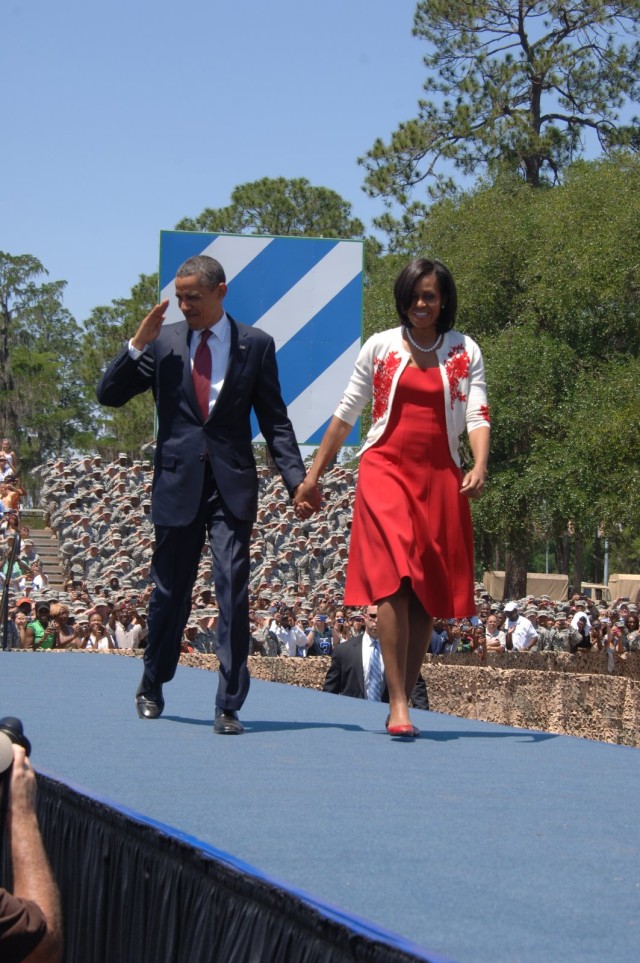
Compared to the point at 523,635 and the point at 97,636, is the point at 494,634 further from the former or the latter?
the point at 97,636

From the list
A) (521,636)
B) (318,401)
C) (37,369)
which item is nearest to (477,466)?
(318,401)

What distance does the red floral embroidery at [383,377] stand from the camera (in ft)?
18.0

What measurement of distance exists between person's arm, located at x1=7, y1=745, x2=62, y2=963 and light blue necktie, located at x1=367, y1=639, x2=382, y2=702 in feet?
25.4

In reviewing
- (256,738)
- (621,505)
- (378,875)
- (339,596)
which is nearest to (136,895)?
(378,875)

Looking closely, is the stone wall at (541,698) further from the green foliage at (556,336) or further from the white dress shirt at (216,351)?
the green foliage at (556,336)

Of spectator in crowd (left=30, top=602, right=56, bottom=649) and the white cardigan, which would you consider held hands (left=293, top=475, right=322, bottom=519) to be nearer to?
the white cardigan

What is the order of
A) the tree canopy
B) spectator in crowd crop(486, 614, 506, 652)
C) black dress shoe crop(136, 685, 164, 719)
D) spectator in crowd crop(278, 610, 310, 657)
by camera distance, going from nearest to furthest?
black dress shoe crop(136, 685, 164, 719)
spectator in crowd crop(278, 610, 310, 657)
spectator in crowd crop(486, 614, 506, 652)
the tree canopy

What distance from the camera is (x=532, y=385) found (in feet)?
110

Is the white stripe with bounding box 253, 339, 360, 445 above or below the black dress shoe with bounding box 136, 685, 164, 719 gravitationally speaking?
above

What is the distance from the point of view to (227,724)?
5.39m

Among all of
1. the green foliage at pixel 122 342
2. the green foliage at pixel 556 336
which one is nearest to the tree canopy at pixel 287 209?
the green foliage at pixel 122 342

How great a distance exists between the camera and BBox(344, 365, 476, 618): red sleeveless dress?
5.39 m

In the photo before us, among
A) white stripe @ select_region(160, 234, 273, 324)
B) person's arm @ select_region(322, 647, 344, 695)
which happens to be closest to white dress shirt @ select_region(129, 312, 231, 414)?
white stripe @ select_region(160, 234, 273, 324)

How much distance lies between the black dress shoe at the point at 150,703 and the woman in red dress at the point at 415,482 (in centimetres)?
96
